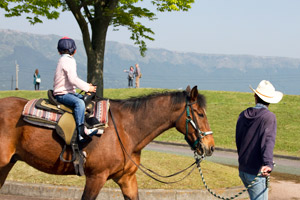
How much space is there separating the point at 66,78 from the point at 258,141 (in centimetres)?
290

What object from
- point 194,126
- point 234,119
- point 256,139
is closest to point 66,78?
point 194,126

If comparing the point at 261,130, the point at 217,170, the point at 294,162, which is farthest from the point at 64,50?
the point at 294,162

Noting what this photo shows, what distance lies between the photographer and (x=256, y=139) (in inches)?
214

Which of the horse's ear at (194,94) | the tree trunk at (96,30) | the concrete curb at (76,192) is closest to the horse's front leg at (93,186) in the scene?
the horse's ear at (194,94)

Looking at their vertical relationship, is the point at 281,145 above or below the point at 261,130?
below

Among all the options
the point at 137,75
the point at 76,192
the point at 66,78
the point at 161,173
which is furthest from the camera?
the point at 137,75

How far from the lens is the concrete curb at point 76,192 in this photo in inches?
342

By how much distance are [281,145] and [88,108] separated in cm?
1523

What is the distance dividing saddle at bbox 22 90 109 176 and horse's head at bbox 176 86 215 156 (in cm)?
119

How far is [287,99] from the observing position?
28.9 m

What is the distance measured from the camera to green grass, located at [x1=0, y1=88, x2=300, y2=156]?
1983cm

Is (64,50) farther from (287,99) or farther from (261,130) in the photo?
(287,99)

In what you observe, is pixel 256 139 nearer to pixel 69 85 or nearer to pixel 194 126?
pixel 194 126

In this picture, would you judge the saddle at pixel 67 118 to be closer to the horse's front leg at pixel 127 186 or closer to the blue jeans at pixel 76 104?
the blue jeans at pixel 76 104
